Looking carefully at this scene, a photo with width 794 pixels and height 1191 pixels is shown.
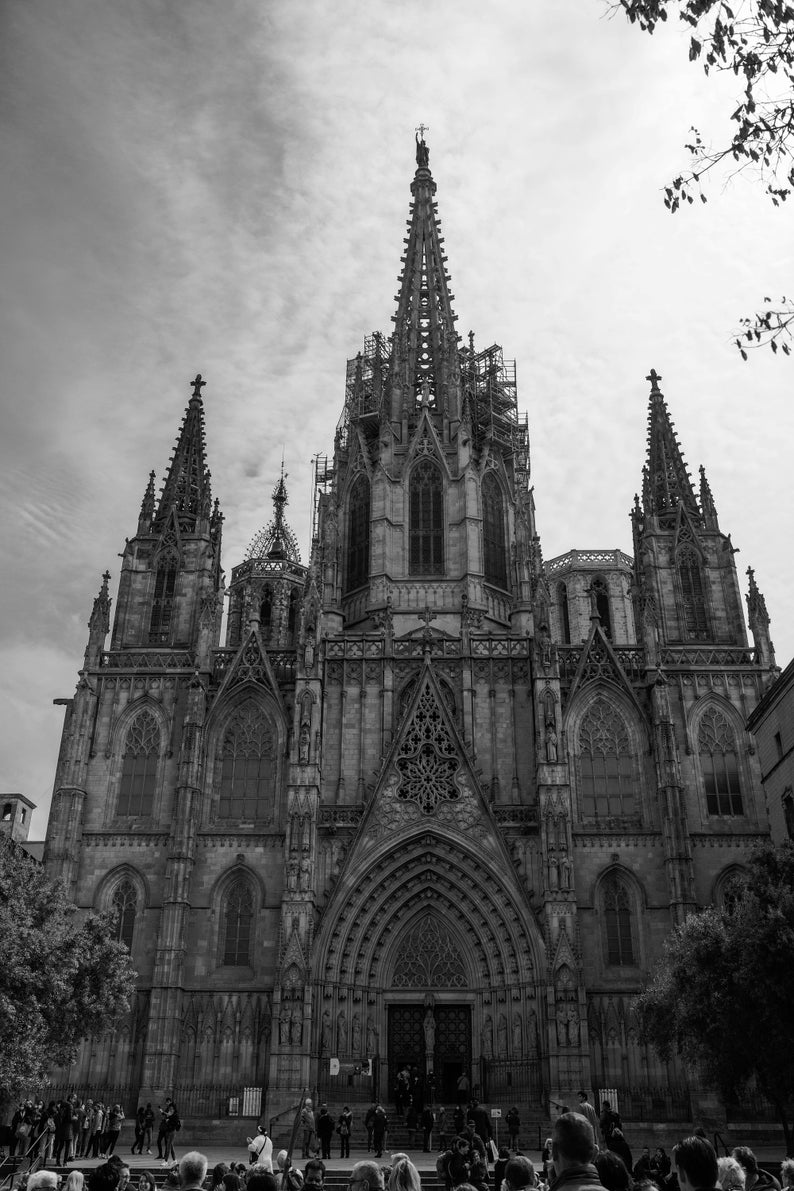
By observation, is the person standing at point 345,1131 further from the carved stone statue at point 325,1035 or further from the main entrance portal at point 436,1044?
the main entrance portal at point 436,1044

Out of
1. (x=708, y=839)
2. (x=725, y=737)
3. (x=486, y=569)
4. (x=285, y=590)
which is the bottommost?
(x=708, y=839)

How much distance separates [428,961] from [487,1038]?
3345 millimetres

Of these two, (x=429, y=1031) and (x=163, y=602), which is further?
(x=163, y=602)

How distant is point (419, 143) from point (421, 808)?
1679 inches

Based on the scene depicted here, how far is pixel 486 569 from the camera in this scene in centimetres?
4784

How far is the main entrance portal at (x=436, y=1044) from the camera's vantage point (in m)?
37.0

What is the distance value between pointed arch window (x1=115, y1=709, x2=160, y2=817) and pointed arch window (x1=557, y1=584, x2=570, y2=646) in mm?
30291

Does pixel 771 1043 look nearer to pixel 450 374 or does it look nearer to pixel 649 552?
pixel 649 552

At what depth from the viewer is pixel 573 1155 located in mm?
5656

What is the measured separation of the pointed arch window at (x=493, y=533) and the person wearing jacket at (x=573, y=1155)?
1646 inches

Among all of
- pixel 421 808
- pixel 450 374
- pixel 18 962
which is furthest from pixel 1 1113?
pixel 450 374

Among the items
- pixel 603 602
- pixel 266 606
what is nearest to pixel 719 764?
pixel 603 602

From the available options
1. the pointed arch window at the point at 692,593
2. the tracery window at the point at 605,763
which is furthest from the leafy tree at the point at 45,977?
the pointed arch window at the point at 692,593

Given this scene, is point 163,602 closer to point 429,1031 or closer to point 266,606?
point 266,606
